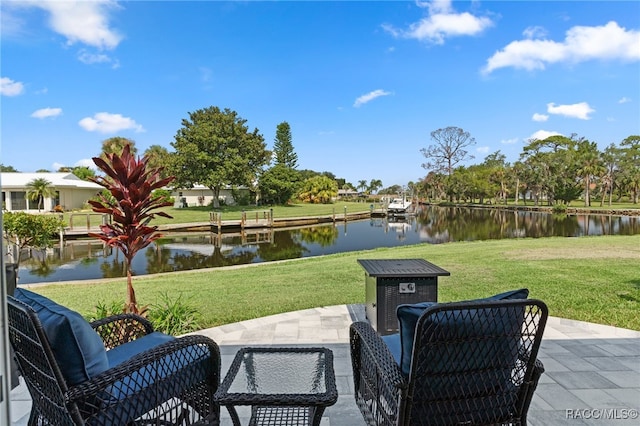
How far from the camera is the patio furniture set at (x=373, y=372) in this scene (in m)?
1.19

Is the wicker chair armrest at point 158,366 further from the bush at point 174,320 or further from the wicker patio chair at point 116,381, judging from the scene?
the bush at point 174,320

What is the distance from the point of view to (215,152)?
26.6 metres

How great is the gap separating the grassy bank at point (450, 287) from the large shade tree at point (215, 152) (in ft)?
65.2

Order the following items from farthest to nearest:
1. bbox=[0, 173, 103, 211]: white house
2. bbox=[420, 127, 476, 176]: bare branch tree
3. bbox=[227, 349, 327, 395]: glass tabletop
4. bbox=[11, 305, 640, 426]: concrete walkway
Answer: bbox=[420, 127, 476, 176]: bare branch tree → bbox=[0, 173, 103, 211]: white house → bbox=[11, 305, 640, 426]: concrete walkway → bbox=[227, 349, 327, 395]: glass tabletop

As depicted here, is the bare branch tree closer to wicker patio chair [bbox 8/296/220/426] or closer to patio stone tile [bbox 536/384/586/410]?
patio stone tile [bbox 536/384/586/410]

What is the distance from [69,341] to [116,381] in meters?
0.23

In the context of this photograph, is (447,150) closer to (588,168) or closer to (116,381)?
(588,168)

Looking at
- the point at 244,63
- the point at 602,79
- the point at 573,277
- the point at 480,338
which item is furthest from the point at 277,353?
the point at 244,63

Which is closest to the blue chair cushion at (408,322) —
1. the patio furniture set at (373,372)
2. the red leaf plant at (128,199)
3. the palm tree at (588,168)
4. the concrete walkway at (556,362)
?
the patio furniture set at (373,372)

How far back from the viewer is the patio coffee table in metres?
1.33

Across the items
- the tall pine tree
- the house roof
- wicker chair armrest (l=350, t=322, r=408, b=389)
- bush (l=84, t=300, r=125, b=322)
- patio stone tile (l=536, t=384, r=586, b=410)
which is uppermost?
the tall pine tree

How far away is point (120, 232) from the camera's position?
3174mm

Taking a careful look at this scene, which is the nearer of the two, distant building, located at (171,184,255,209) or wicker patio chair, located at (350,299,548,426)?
wicker patio chair, located at (350,299,548,426)

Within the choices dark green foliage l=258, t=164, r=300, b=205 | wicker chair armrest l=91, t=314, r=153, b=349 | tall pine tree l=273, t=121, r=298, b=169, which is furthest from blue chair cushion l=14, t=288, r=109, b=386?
tall pine tree l=273, t=121, r=298, b=169
